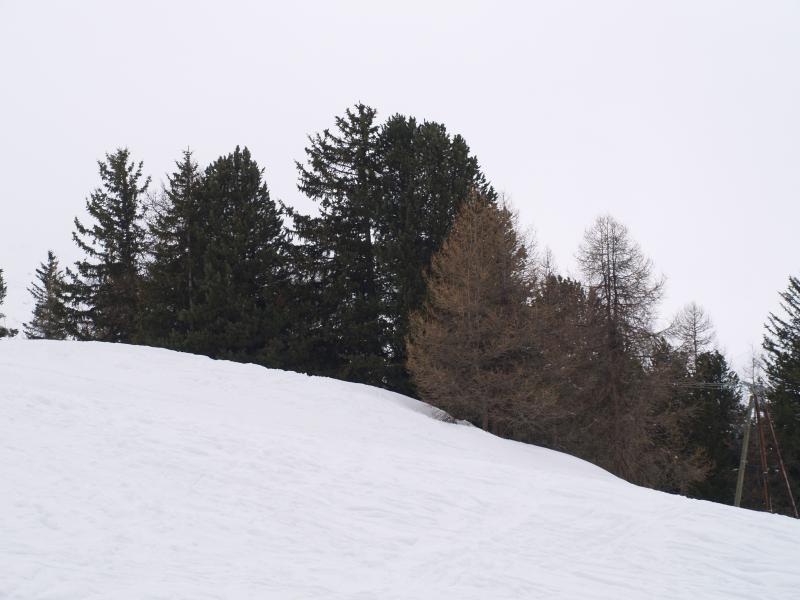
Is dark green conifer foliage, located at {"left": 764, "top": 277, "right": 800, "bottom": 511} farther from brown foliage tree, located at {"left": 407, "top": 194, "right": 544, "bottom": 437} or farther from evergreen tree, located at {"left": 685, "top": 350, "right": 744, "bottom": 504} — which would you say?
brown foliage tree, located at {"left": 407, "top": 194, "right": 544, "bottom": 437}

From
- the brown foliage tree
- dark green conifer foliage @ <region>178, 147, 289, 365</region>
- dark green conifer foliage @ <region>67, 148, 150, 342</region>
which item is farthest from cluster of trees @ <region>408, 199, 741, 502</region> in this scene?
dark green conifer foliage @ <region>67, 148, 150, 342</region>

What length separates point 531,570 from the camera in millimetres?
7488

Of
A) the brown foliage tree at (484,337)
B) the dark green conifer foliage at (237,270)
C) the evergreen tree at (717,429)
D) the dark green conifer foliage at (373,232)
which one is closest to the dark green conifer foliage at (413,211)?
the dark green conifer foliage at (373,232)

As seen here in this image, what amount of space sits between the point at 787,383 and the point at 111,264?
39.1 metres

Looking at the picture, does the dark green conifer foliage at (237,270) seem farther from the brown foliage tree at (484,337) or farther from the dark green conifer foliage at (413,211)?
the brown foliage tree at (484,337)

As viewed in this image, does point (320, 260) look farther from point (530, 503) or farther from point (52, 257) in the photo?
point (52, 257)

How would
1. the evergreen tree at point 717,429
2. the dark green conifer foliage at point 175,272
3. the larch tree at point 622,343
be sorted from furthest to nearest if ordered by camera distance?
1. the evergreen tree at point 717,429
2. the dark green conifer foliage at point 175,272
3. the larch tree at point 622,343

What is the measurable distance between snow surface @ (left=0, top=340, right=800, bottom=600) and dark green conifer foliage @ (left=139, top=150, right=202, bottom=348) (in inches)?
544

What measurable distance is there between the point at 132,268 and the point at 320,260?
12.3 meters

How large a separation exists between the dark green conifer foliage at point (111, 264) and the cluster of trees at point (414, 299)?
127mm

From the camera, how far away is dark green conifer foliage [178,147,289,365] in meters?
26.5

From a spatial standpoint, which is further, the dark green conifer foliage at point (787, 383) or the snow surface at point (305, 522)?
the dark green conifer foliage at point (787, 383)

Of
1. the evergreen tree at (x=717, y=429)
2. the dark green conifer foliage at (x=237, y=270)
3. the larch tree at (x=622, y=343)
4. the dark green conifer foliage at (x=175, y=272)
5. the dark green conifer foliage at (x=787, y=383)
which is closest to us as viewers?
the larch tree at (x=622, y=343)

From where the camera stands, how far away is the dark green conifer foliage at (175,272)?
28.4 meters
